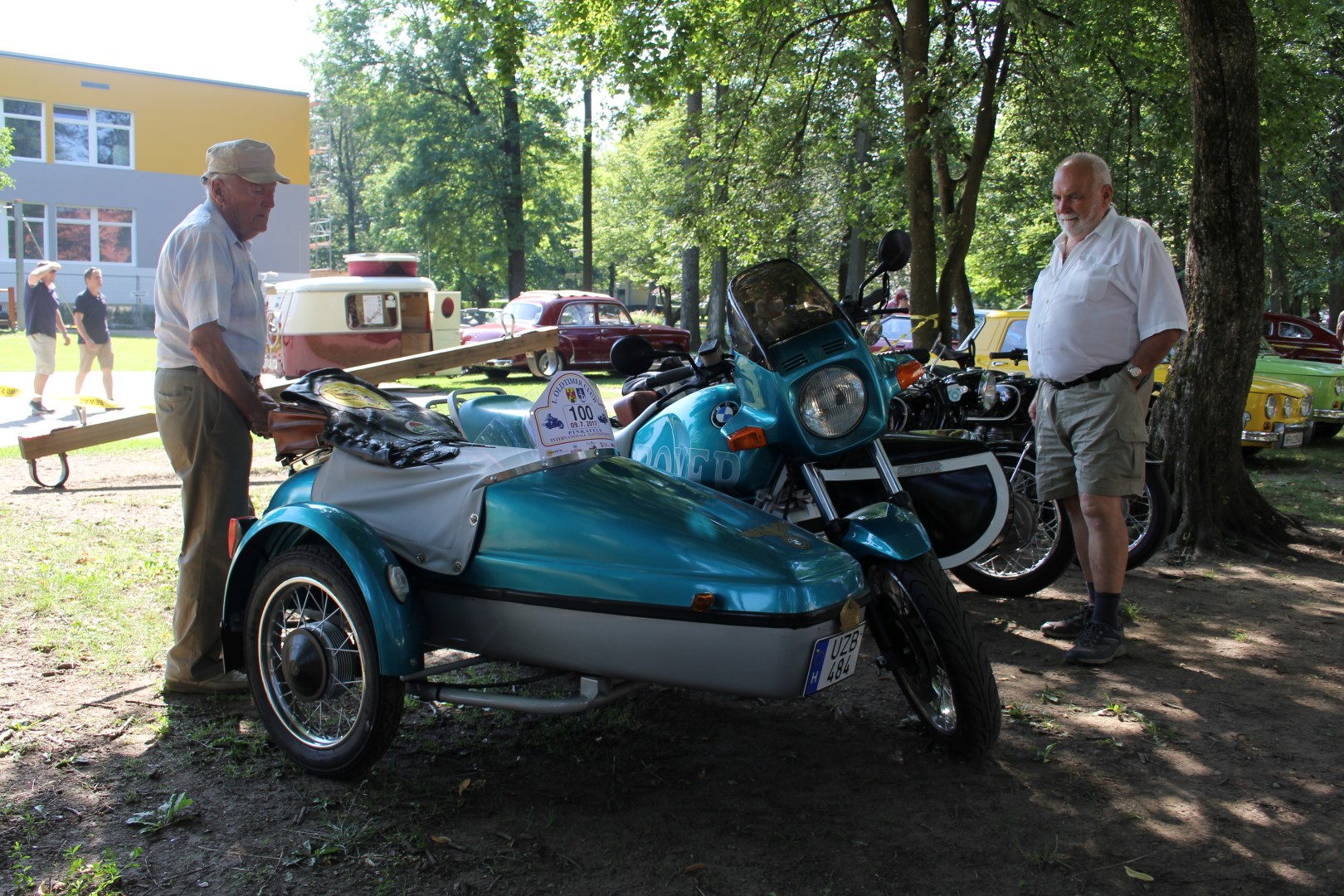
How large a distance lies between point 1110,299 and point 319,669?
133 inches

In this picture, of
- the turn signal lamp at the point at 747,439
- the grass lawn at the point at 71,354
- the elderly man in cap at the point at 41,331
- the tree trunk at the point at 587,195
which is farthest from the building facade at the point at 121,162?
the turn signal lamp at the point at 747,439

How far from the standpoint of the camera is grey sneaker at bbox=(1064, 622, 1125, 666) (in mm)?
4672

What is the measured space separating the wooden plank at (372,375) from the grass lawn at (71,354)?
923 centimetres

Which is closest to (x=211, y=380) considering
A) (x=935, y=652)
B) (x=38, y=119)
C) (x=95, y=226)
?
(x=935, y=652)

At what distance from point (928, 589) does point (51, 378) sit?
54.9 ft

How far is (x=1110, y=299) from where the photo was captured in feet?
14.7

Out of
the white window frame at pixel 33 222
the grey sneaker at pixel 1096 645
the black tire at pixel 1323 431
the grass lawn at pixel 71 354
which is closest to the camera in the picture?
the grey sneaker at pixel 1096 645

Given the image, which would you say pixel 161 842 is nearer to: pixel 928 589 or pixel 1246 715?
pixel 928 589

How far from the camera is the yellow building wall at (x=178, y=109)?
122 feet

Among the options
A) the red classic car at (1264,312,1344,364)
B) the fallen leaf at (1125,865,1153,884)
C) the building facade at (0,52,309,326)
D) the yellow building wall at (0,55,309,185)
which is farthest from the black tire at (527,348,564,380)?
the yellow building wall at (0,55,309,185)

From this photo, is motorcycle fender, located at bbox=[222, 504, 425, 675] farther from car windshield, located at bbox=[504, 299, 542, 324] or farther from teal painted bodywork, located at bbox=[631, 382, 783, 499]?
car windshield, located at bbox=[504, 299, 542, 324]

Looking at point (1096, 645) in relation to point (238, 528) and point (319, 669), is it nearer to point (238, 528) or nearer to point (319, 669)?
point (319, 669)

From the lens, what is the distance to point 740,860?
299 cm

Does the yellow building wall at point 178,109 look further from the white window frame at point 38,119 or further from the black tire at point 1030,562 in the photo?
the black tire at point 1030,562
